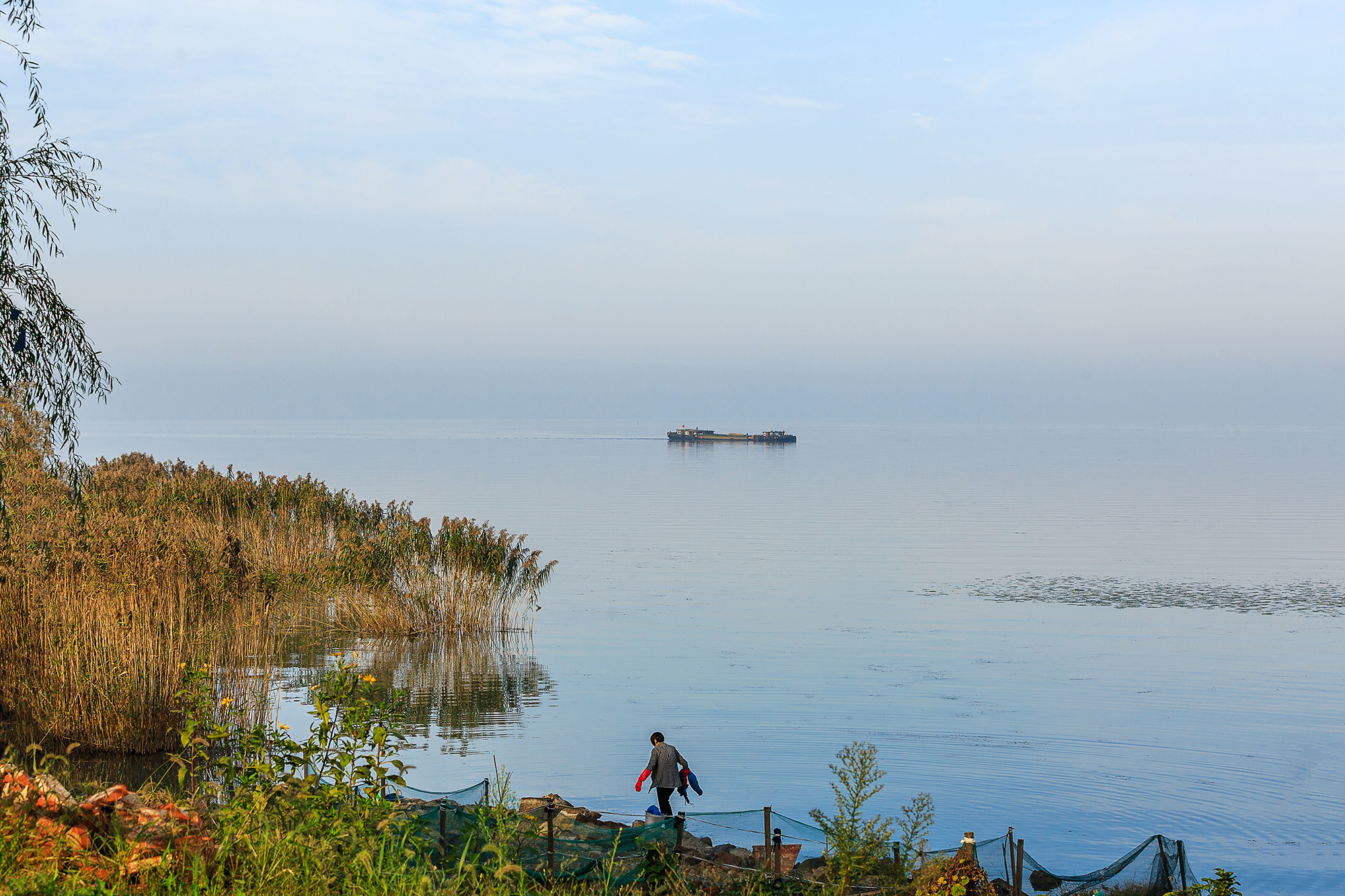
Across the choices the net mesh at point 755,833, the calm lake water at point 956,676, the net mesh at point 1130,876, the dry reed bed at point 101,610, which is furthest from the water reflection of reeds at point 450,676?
the net mesh at point 1130,876

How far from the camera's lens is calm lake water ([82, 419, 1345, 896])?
17.4 m

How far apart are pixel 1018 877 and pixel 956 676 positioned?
15.8m

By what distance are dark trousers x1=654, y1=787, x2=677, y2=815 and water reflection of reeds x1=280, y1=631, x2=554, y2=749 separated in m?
5.91

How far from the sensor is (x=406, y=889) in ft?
19.7

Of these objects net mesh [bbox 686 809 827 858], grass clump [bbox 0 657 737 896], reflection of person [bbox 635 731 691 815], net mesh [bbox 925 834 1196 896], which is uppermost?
grass clump [bbox 0 657 737 896]

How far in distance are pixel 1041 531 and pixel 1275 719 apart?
35.6 metres

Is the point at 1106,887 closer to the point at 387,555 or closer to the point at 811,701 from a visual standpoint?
the point at 811,701

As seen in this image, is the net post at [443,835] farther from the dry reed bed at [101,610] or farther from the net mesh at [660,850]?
the dry reed bed at [101,610]

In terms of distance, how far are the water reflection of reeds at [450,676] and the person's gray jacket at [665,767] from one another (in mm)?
6078

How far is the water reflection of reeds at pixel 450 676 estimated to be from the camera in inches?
837

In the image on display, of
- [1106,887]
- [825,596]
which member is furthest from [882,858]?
[825,596]

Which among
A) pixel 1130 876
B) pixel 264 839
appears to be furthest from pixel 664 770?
pixel 264 839

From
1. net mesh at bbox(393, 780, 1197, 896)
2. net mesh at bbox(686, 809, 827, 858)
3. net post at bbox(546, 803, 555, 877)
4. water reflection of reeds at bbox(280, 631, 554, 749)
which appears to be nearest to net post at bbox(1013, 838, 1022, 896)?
net mesh at bbox(393, 780, 1197, 896)

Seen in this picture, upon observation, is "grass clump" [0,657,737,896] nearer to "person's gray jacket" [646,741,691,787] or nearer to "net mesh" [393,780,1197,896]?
"net mesh" [393,780,1197,896]
